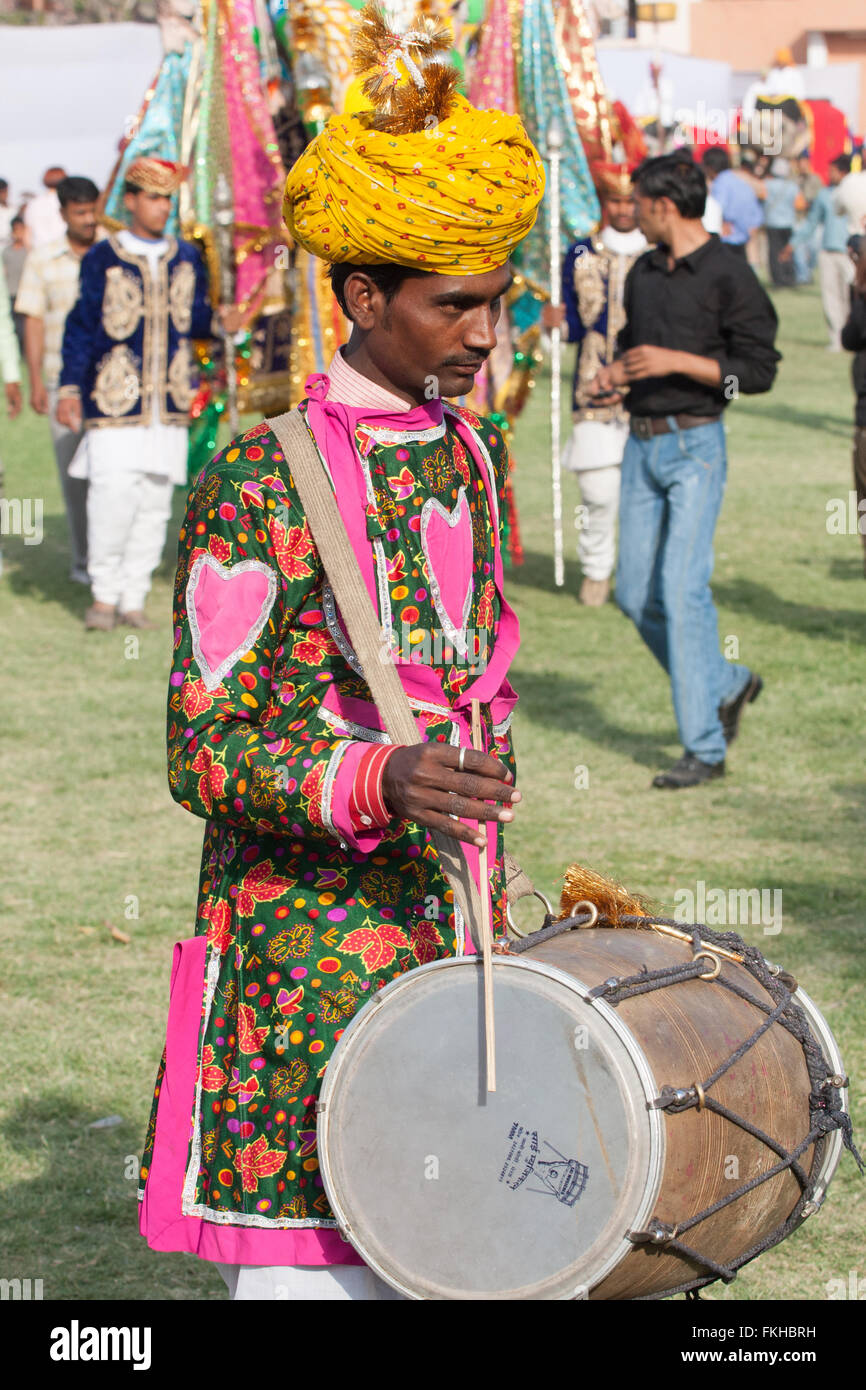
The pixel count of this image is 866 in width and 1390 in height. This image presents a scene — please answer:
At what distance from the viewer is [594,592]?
10594 millimetres

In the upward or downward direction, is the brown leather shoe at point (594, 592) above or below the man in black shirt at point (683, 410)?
below

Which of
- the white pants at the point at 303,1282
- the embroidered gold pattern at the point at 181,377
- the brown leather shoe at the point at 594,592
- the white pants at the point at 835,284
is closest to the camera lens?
the white pants at the point at 303,1282

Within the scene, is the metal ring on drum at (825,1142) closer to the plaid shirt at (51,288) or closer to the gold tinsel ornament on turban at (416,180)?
the gold tinsel ornament on turban at (416,180)

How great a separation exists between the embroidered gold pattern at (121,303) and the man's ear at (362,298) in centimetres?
748

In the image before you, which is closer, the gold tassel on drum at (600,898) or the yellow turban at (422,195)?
the yellow turban at (422,195)

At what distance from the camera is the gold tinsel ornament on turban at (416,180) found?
2.24m

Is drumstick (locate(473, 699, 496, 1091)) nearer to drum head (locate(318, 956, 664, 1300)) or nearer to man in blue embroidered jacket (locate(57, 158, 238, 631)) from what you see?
drum head (locate(318, 956, 664, 1300))

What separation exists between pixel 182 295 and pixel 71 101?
19473 mm

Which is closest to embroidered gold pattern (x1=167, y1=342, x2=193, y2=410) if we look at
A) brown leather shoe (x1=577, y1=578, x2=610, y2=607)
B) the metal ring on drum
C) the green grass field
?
the green grass field

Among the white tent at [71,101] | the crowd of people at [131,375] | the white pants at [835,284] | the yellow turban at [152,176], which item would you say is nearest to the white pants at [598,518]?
the crowd of people at [131,375]

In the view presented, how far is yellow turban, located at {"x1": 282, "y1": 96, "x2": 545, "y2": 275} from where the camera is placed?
224 centimetres

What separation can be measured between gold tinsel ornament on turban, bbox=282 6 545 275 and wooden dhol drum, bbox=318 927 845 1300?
0.91m

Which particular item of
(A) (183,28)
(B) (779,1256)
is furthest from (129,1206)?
(A) (183,28)

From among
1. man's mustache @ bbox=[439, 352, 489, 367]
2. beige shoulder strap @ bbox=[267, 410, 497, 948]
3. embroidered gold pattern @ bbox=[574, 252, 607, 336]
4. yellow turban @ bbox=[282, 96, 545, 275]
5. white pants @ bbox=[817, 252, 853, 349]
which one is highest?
yellow turban @ bbox=[282, 96, 545, 275]
